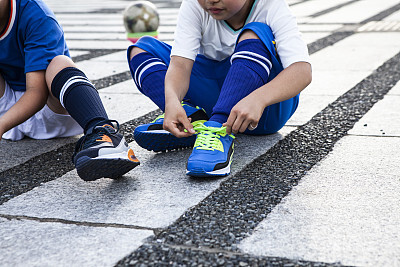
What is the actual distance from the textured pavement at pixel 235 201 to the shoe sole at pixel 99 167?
0.06 meters

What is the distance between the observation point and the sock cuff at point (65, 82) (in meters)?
2.23

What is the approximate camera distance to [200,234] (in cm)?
159

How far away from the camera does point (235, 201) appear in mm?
1819

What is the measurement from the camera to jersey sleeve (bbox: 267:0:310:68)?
212 cm

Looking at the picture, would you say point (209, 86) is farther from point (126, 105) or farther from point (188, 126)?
A: point (126, 105)

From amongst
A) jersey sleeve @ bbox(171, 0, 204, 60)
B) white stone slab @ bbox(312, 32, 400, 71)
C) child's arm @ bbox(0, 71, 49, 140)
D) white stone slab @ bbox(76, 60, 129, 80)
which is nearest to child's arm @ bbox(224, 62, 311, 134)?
jersey sleeve @ bbox(171, 0, 204, 60)

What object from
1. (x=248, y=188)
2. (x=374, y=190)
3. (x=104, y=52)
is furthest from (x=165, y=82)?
(x=104, y=52)

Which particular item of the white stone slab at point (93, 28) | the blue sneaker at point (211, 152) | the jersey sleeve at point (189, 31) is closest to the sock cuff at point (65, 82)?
the jersey sleeve at point (189, 31)

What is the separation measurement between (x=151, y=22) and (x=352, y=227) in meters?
4.09

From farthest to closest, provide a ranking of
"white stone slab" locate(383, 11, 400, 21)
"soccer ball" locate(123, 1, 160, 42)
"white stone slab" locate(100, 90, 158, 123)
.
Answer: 1. "white stone slab" locate(383, 11, 400, 21)
2. "soccer ball" locate(123, 1, 160, 42)
3. "white stone slab" locate(100, 90, 158, 123)

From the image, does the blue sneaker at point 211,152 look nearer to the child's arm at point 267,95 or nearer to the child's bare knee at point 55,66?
the child's arm at point 267,95

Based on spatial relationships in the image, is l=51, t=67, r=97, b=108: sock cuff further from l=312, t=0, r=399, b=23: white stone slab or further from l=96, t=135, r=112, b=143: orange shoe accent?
l=312, t=0, r=399, b=23: white stone slab

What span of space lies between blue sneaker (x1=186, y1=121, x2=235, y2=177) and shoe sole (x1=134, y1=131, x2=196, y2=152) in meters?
0.17

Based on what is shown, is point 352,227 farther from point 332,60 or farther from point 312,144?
point 332,60
